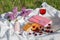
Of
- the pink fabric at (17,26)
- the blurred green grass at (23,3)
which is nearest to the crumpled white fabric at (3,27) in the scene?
the pink fabric at (17,26)

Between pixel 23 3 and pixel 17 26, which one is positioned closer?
pixel 17 26

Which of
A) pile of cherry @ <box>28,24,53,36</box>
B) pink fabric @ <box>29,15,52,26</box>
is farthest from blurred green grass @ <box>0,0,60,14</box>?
pile of cherry @ <box>28,24,53,36</box>

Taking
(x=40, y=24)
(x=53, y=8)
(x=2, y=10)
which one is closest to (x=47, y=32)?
(x=40, y=24)

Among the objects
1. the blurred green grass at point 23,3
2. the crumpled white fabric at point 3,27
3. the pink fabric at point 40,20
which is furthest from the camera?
the blurred green grass at point 23,3

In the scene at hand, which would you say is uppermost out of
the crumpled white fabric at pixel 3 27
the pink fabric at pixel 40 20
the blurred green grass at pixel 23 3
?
the blurred green grass at pixel 23 3

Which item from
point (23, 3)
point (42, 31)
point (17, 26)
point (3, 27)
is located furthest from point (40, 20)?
point (23, 3)

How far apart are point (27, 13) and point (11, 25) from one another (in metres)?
0.23

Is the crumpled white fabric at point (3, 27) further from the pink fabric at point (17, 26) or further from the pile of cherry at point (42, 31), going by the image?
the pile of cherry at point (42, 31)

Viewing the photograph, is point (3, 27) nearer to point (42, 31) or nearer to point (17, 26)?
point (17, 26)

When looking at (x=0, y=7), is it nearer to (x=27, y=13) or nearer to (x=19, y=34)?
(x=27, y=13)

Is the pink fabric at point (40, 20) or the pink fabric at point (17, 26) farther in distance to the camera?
the pink fabric at point (40, 20)

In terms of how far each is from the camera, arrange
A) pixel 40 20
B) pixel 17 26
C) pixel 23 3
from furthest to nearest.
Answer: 1. pixel 23 3
2. pixel 40 20
3. pixel 17 26

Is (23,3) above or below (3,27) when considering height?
above

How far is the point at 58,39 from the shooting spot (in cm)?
233
